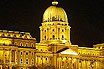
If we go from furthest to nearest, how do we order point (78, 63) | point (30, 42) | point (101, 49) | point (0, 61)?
1. point (101, 49)
2. point (78, 63)
3. point (30, 42)
4. point (0, 61)

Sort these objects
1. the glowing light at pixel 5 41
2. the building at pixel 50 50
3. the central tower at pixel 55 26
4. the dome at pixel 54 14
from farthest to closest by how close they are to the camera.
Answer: the dome at pixel 54 14 → the central tower at pixel 55 26 → the building at pixel 50 50 → the glowing light at pixel 5 41

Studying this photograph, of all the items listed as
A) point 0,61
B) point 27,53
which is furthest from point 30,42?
point 0,61

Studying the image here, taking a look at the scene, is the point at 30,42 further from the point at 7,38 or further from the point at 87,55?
the point at 87,55

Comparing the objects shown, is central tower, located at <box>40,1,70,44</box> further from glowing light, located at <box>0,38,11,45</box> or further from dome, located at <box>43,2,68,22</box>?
glowing light, located at <box>0,38,11,45</box>

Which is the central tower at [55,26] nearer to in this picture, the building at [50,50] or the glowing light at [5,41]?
the building at [50,50]

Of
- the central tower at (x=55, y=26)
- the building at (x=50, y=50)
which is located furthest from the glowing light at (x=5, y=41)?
the central tower at (x=55, y=26)

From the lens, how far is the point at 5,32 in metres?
143

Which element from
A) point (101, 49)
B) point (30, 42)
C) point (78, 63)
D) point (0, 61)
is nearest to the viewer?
point (0, 61)

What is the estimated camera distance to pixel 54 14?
542 feet

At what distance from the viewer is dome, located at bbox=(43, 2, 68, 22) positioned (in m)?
165

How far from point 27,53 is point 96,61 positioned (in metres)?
32.7

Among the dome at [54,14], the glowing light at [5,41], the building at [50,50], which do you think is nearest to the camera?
the glowing light at [5,41]

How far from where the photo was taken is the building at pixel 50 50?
141 m

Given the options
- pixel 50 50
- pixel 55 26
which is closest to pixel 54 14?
pixel 55 26
